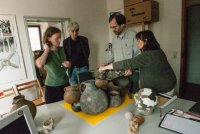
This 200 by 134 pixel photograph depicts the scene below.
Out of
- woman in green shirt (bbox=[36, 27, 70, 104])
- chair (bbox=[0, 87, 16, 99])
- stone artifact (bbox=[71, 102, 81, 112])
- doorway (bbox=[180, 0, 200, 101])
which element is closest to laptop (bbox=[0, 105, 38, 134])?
stone artifact (bbox=[71, 102, 81, 112])

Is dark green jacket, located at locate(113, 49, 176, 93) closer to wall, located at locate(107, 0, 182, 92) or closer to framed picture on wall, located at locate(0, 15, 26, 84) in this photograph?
wall, located at locate(107, 0, 182, 92)

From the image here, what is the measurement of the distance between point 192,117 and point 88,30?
2592 millimetres

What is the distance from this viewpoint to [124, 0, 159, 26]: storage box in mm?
2424

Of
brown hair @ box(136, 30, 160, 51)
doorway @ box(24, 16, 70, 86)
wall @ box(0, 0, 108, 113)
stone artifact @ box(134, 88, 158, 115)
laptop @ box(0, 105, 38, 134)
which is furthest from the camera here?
doorway @ box(24, 16, 70, 86)

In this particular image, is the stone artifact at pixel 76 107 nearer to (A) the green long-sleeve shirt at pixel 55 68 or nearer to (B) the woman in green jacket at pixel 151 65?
(B) the woman in green jacket at pixel 151 65

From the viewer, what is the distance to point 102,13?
11.0 ft

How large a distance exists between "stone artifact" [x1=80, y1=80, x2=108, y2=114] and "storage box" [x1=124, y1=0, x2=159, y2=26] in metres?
1.93

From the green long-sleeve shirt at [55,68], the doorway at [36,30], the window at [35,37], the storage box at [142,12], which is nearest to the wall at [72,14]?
the doorway at [36,30]

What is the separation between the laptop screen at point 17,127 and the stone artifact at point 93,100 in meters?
0.45

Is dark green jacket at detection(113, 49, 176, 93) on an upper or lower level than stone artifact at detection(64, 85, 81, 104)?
upper

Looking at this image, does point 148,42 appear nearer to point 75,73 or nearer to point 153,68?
point 153,68

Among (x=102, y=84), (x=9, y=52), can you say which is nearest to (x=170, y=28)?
(x=102, y=84)

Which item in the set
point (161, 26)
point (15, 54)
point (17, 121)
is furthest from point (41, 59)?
point (161, 26)

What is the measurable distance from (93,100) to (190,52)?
2437mm
